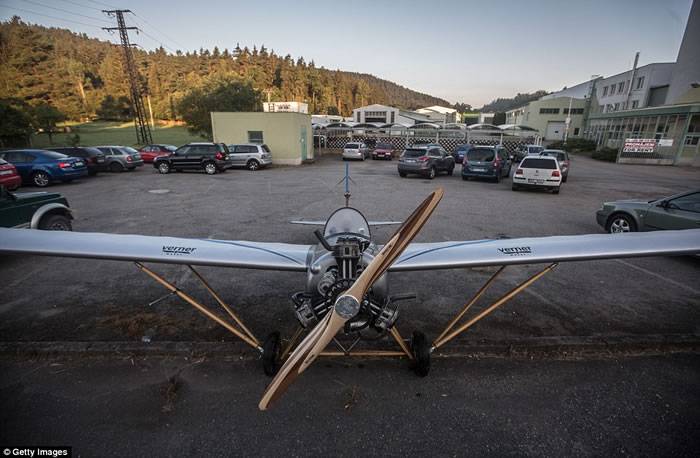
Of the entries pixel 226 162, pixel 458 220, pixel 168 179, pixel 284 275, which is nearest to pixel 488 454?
pixel 284 275

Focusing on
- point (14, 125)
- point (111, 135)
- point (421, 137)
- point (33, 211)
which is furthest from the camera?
point (111, 135)

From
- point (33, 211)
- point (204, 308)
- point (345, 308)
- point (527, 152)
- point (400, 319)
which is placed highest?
point (345, 308)

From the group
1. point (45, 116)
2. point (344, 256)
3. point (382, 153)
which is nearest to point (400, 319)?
point (344, 256)

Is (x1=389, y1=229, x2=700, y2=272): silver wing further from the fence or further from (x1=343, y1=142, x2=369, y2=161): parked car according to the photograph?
the fence

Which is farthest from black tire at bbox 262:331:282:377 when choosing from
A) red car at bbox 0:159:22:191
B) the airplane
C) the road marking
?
red car at bbox 0:159:22:191

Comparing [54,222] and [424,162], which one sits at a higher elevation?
[424,162]

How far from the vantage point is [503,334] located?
14.9 ft

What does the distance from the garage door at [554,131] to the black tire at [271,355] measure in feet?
250

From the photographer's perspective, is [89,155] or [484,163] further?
[89,155]

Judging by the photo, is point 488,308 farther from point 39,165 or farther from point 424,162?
point 39,165

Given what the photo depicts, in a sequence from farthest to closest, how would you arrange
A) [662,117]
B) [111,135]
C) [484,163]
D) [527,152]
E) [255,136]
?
[111,135]
[662,117]
[527,152]
[255,136]
[484,163]

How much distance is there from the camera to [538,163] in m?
15.3

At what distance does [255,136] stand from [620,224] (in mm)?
23327

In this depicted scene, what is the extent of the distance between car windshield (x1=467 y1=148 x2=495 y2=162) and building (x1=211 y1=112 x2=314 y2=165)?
526 inches
